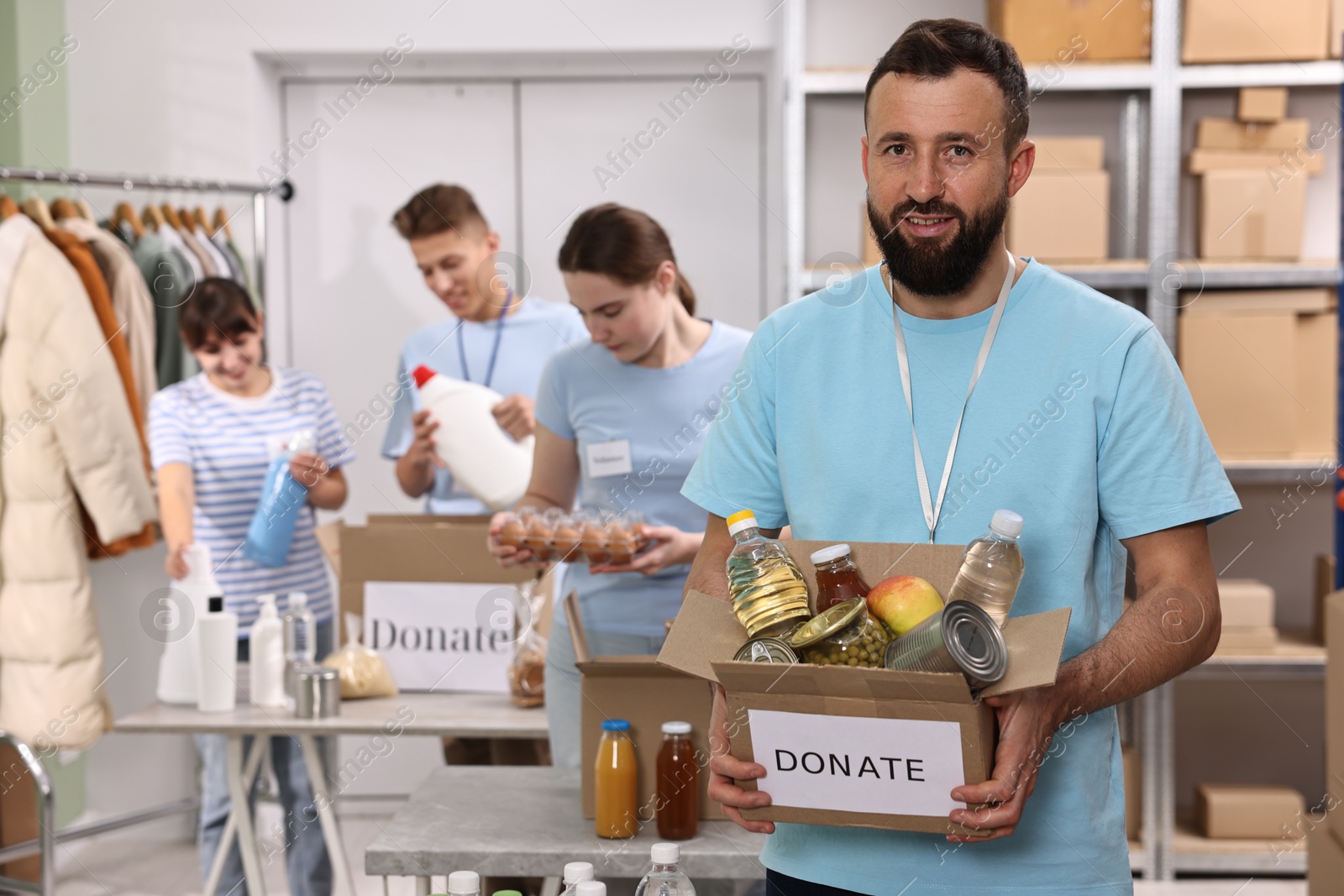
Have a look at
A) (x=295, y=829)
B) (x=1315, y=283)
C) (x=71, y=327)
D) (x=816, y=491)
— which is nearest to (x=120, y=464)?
(x=71, y=327)

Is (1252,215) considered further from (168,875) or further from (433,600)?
(168,875)

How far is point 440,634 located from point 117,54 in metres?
2.25

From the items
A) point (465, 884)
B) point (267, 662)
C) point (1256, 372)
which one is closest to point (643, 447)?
point (267, 662)

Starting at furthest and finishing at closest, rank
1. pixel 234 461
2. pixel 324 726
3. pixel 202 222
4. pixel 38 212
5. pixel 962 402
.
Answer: pixel 202 222
pixel 38 212
pixel 234 461
pixel 324 726
pixel 962 402

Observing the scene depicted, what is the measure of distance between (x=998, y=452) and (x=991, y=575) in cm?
15

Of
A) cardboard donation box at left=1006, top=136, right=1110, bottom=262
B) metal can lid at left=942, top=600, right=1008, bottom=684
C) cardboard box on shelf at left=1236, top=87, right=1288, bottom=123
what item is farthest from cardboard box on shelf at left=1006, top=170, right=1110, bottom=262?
metal can lid at left=942, top=600, right=1008, bottom=684

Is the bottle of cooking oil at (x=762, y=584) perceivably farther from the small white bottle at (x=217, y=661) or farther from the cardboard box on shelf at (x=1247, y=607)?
the cardboard box on shelf at (x=1247, y=607)

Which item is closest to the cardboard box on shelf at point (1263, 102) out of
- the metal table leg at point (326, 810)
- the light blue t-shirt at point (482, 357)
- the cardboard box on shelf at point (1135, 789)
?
the cardboard box on shelf at point (1135, 789)

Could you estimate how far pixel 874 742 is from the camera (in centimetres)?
100

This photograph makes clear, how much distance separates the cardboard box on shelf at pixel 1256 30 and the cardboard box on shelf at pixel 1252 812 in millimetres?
1928

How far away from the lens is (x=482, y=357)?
3.12 metres

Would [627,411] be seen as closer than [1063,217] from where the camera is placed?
Yes

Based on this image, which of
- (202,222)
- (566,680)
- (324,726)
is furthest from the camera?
(202,222)

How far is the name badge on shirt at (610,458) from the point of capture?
2156 millimetres
